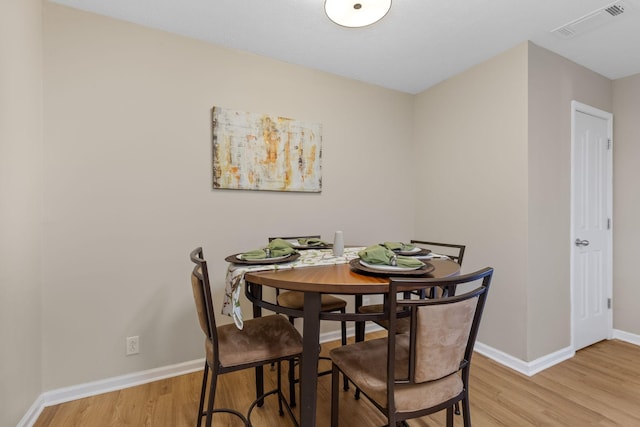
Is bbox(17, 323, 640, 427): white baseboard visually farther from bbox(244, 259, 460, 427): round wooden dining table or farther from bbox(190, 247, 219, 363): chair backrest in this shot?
bbox(244, 259, 460, 427): round wooden dining table

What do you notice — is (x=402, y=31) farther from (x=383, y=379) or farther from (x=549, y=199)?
(x=383, y=379)

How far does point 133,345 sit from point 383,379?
1.74 m

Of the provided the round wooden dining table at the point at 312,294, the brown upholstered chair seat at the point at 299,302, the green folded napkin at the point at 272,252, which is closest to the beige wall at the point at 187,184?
the brown upholstered chair seat at the point at 299,302

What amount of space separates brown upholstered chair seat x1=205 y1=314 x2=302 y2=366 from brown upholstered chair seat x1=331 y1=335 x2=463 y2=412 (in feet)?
0.87

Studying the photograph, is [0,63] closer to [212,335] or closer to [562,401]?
[212,335]

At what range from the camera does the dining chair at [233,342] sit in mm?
1347

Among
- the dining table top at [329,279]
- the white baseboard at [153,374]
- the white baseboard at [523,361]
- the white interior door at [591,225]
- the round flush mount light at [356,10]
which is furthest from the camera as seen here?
the white interior door at [591,225]

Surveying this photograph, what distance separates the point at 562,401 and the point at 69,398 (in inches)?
118

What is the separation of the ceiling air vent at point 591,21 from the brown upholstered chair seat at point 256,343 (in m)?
2.61

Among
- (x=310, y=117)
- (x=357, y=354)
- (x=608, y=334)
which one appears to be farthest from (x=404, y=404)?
(x=608, y=334)

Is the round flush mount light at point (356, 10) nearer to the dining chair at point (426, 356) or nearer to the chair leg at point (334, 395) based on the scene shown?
the dining chair at point (426, 356)

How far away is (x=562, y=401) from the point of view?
6.09ft

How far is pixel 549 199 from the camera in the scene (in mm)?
2309

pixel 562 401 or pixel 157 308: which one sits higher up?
pixel 157 308
